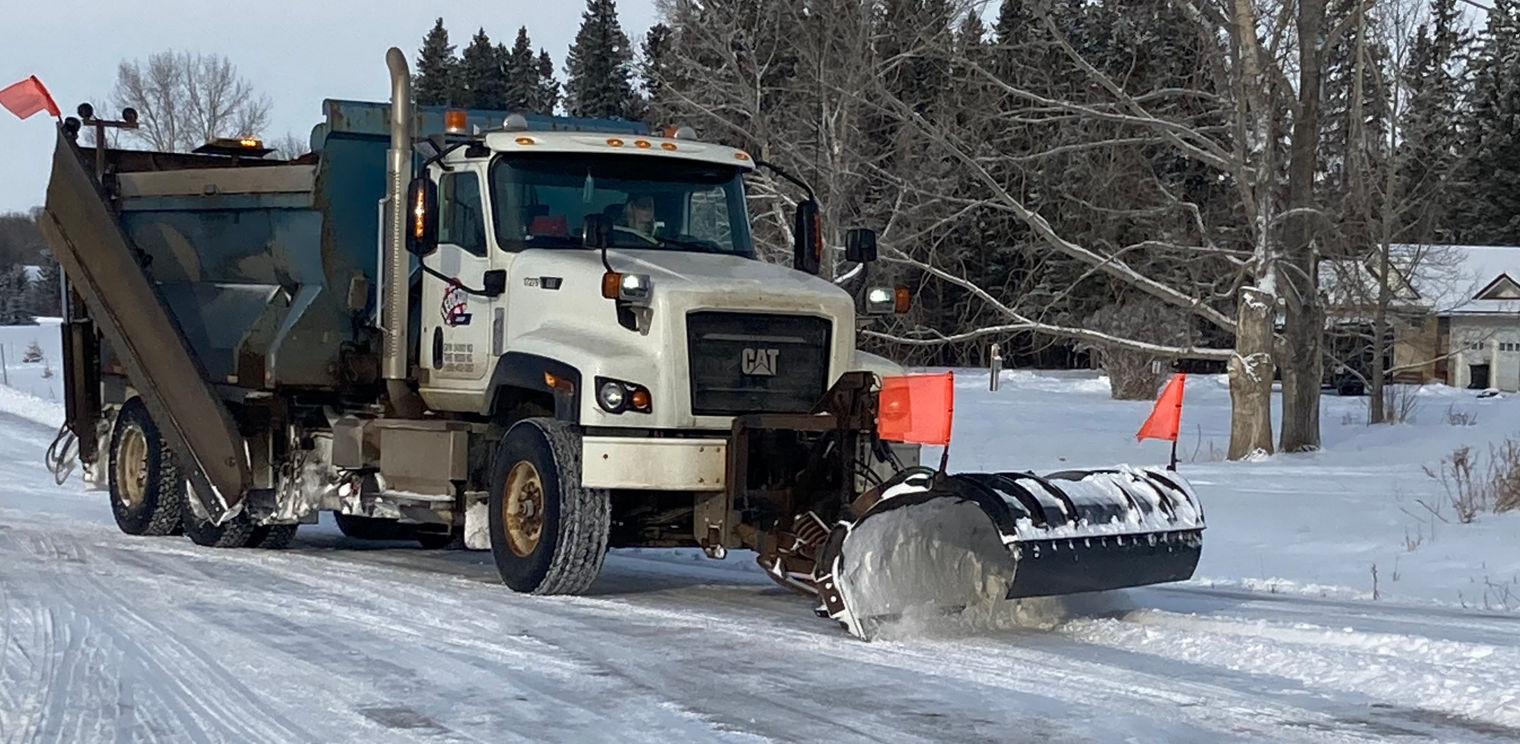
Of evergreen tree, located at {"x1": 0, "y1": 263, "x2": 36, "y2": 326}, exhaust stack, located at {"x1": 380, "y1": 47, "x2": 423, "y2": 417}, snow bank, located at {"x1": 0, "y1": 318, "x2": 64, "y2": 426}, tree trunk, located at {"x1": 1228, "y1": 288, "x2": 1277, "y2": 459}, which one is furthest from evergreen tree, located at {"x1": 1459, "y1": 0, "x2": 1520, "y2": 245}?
evergreen tree, located at {"x1": 0, "y1": 263, "x2": 36, "y2": 326}

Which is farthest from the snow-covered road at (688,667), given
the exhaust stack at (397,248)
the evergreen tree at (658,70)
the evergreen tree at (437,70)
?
the evergreen tree at (437,70)

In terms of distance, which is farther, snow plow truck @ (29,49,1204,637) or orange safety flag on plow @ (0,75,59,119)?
orange safety flag on plow @ (0,75,59,119)

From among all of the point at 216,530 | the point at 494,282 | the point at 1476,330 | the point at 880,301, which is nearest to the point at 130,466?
the point at 216,530

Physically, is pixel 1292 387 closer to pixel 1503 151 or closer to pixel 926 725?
pixel 926 725

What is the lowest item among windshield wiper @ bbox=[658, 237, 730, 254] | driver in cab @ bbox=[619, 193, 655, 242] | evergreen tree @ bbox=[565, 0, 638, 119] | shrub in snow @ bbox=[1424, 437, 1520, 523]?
shrub in snow @ bbox=[1424, 437, 1520, 523]

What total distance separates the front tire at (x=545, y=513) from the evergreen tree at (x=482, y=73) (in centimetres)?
5366

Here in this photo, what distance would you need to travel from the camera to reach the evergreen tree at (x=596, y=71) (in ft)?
195

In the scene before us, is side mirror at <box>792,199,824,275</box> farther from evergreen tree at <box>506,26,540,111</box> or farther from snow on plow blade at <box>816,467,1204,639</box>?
evergreen tree at <box>506,26,540,111</box>

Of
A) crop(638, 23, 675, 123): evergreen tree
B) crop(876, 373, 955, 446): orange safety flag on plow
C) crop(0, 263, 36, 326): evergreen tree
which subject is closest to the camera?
crop(876, 373, 955, 446): orange safety flag on plow

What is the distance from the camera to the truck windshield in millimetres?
9875

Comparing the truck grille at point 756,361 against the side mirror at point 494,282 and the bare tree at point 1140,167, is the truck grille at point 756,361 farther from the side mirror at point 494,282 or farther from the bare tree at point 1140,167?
the bare tree at point 1140,167

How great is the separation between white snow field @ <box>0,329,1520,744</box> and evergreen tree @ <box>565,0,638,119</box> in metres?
43.4

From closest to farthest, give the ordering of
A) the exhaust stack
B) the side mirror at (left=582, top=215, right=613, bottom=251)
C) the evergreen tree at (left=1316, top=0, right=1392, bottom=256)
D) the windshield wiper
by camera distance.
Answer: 1. the side mirror at (left=582, top=215, right=613, bottom=251)
2. the windshield wiper
3. the exhaust stack
4. the evergreen tree at (left=1316, top=0, right=1392, bottom=256)

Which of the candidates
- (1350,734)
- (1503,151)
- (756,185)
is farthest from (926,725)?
(1503,151)
